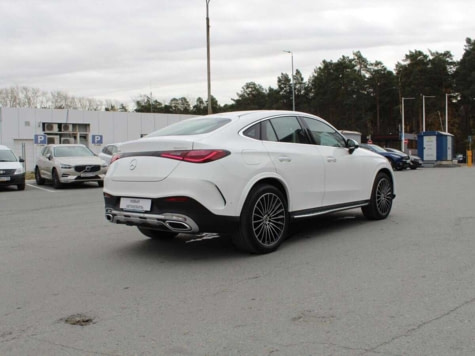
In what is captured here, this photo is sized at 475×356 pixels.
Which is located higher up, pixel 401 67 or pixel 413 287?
pixel 401 67

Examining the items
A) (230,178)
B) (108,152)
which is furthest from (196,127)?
(108,152)

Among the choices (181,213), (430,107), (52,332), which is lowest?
(52,332)

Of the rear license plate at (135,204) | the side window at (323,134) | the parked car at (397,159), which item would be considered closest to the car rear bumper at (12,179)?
the rear license plate at (135,204)

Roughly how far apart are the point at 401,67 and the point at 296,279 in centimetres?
7762

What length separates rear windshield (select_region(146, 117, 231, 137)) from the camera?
6.15 metres

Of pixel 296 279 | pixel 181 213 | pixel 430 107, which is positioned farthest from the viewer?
pixel 430 107

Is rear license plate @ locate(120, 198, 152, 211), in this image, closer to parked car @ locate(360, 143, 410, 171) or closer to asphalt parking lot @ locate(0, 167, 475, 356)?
asphalt parking lot @ locate(0, 167, 475, 356)

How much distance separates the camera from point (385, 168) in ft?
27.9

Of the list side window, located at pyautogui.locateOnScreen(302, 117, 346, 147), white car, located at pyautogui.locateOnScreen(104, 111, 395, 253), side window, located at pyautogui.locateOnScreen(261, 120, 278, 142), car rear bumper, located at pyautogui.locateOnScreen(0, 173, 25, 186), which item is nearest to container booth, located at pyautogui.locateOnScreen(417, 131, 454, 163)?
car rear bumper, located at pyautogui.locateOnScreen(0, 173, 25, 186)

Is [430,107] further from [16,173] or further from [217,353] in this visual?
[217,353]

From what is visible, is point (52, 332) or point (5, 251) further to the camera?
point (5, 251)

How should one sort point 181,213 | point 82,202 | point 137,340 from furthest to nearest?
point 82,202, point 181,213, point 137,340

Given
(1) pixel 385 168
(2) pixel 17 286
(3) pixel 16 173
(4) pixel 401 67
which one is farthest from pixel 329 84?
(2) pixel 17 286

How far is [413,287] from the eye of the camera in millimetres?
4594
